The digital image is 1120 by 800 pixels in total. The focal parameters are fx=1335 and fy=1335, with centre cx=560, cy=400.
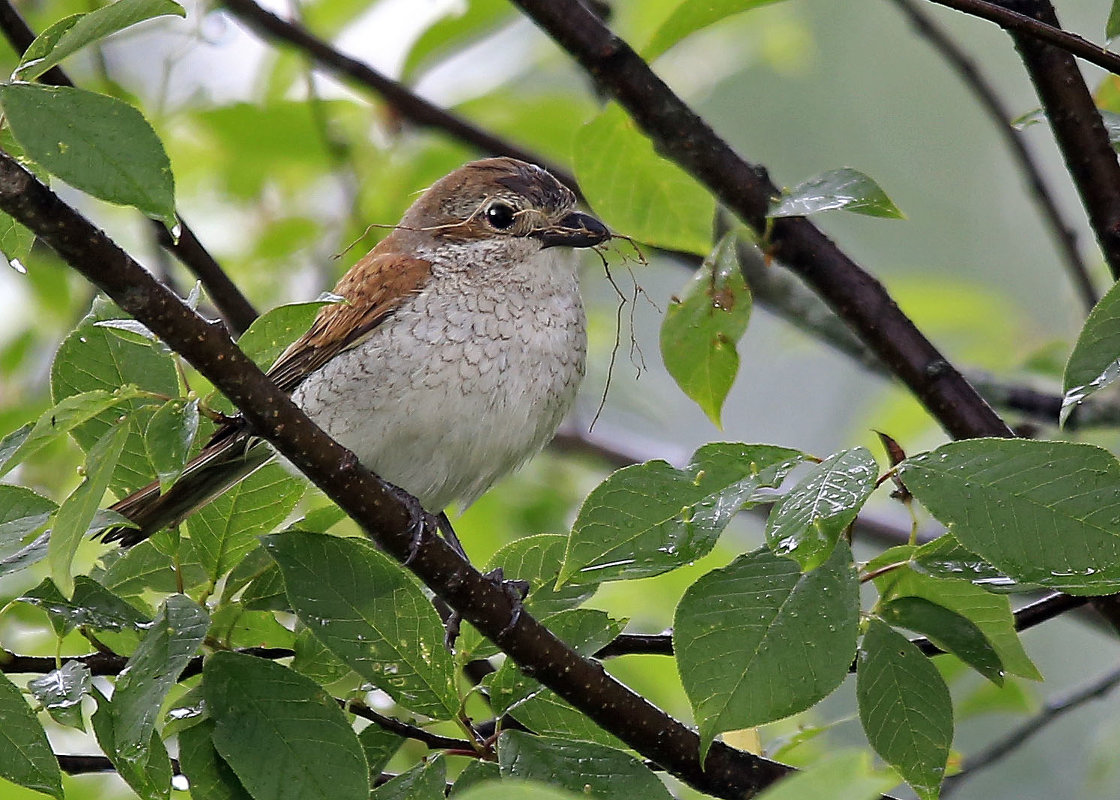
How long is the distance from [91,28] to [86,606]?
31.3 inches

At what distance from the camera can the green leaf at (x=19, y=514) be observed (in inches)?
68.2

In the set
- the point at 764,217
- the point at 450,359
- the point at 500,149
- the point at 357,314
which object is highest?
the point at 500,149

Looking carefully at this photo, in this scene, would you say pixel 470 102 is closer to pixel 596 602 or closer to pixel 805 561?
pixel 596 602

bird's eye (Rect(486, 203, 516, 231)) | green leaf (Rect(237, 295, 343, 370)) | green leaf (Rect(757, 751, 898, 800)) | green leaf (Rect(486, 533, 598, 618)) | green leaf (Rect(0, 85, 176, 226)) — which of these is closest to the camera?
green leaf (Rect(757, 751, 898, 800))

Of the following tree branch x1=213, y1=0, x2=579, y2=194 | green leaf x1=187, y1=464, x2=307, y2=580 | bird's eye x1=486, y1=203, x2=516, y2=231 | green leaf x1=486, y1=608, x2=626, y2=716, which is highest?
tree branch x1=213, y1=0, x2=579, y2=194

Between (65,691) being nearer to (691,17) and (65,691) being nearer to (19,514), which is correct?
(19,514)

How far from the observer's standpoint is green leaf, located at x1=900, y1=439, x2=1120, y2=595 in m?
1.55

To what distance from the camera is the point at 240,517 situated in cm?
205

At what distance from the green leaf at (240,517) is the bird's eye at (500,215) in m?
1.50

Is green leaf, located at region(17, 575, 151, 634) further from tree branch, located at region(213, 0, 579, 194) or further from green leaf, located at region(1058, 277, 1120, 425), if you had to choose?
tree branch, located at region(213, 0, 579, 194)

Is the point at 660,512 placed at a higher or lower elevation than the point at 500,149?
lower

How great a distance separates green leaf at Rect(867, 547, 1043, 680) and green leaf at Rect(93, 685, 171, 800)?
3.23ft

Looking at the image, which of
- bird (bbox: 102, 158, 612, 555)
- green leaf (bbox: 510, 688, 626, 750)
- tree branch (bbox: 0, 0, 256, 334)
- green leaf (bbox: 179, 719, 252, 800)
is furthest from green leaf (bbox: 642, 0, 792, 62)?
green leaf (bbox: 179, 719, 252, 800)

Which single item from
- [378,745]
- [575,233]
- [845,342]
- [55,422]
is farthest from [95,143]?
[845,342]
